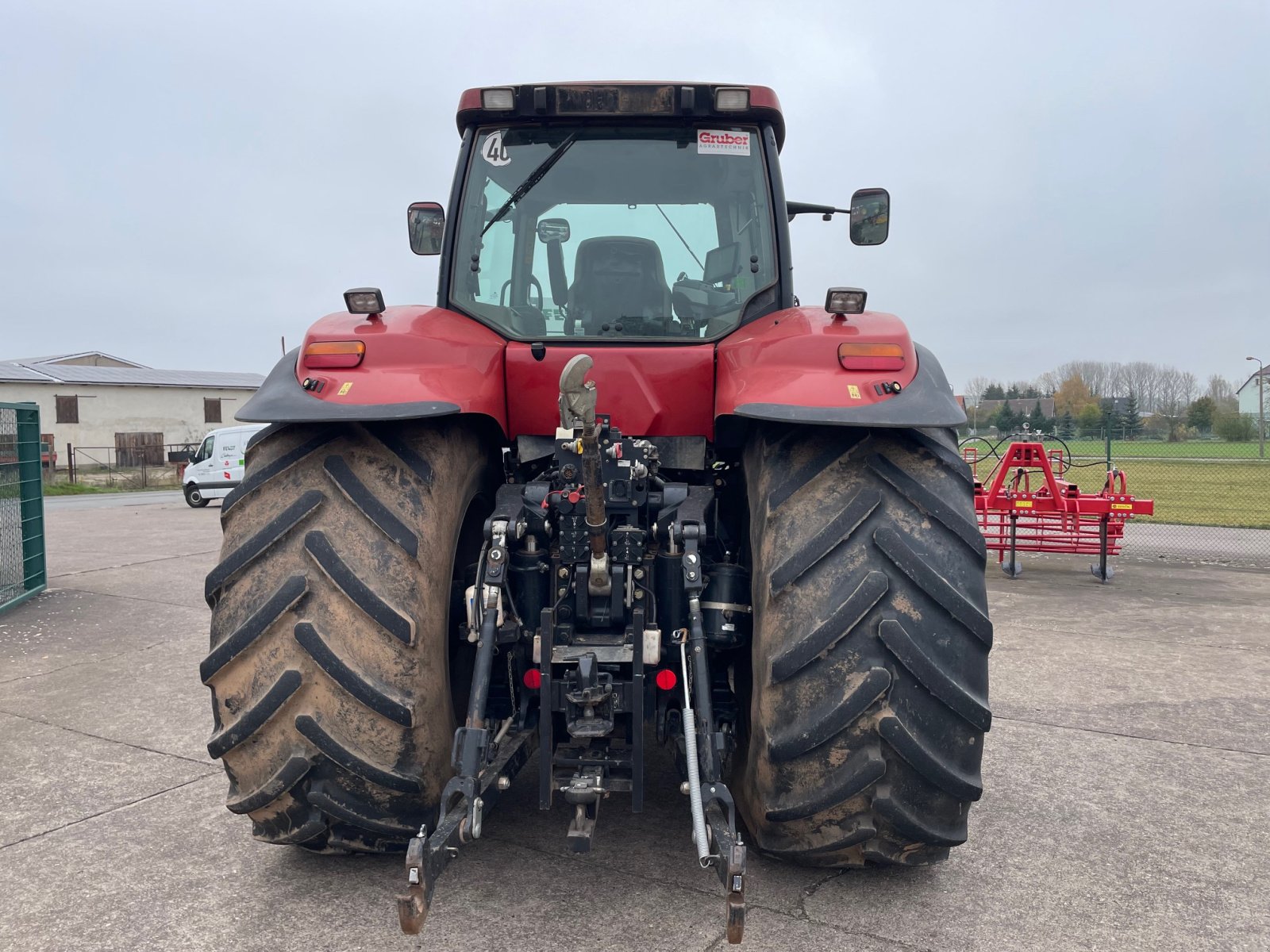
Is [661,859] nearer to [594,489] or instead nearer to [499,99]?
[594,489]

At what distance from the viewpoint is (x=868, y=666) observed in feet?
8.17

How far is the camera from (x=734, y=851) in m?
2.12

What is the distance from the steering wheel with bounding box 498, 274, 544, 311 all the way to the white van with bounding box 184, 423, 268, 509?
20.1m

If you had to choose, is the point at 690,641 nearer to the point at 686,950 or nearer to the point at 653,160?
the point at 686,950

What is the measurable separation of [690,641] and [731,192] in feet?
5.95

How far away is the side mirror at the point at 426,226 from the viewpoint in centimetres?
390

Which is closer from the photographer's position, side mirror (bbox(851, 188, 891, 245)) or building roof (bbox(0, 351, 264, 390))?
Result: side mirror (bbox(851, 188, 891, 245))

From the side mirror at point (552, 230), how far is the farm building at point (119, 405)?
38.5 meters

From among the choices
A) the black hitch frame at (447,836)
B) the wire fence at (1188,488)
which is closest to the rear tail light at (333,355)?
the black hitch frame at (447,836)

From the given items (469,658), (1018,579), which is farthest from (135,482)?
(469,658)

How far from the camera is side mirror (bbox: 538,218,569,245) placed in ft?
12.0

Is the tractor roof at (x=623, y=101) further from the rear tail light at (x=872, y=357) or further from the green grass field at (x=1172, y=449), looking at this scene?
the green grass field at (x=1172, y=449)

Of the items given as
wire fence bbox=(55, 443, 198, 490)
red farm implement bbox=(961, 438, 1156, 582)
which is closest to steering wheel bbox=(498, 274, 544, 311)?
red farm implement bbox=(961, 438, 1156, 582)

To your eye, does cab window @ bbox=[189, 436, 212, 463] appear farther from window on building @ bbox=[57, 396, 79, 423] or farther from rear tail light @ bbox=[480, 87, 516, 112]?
window on building @ bbox=[57, 396, 79, 423]
